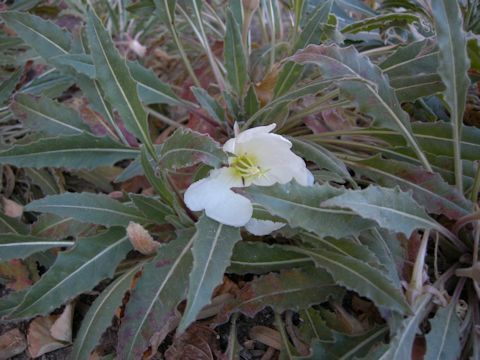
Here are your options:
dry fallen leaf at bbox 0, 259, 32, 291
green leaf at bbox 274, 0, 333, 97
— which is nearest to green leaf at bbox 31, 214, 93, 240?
dry fallen leaf at bbox 0, 259, 32, 291

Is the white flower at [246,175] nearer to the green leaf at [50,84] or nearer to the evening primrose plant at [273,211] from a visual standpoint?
the evening primrose plant at [273,211]

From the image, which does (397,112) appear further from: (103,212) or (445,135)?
(103,212)

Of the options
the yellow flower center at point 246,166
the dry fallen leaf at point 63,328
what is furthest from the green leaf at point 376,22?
the dry fallen leaf at point 63,328

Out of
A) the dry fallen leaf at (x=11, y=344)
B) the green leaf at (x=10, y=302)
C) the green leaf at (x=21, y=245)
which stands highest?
the green leaf at (x=21, y=245)

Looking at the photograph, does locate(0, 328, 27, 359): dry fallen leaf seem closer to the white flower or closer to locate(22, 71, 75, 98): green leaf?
the white flower

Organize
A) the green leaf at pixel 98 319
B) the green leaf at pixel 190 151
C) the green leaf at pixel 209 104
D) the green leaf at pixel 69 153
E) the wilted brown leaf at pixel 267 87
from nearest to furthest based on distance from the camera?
the green leaf at pixel 190 151
the green leaf at pixel 98 319
the green leaf at pixel 69 153
the green leaf at pixel 209 104
the wilted brown leaf at pixel 267 87

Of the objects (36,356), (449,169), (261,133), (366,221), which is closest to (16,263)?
(36,356)
